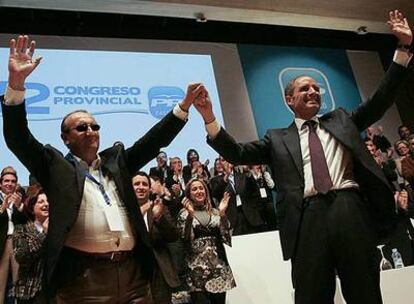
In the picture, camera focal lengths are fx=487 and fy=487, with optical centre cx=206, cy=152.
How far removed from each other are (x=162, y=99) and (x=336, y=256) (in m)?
4.32

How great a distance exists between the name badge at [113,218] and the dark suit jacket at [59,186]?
45 millimetres

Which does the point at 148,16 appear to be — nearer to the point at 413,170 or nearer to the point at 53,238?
the point at 413,170

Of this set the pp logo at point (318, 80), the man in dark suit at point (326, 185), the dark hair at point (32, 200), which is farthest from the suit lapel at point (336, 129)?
the pp logo at point (318, 80)

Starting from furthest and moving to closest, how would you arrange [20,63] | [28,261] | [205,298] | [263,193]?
1. [263,193]
2. [205,298]
3. [28,261]
4. [20,63]

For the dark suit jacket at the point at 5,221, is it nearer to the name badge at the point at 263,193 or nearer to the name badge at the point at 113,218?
the name badge at the point at 113,218

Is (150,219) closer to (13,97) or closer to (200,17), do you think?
(13,97)

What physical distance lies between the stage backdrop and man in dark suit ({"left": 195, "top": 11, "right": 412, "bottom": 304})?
15.8ft

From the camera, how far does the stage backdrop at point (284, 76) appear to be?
695 centimetres

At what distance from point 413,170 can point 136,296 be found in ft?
6.12

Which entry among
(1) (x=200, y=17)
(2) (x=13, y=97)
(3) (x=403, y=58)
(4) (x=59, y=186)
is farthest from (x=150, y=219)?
(1) (x=200, y=17)

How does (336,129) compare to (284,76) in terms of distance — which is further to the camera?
(284,76)

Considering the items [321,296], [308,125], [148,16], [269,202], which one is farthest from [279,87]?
[321,296]

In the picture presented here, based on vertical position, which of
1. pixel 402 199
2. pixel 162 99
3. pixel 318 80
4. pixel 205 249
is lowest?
pixel 205 249

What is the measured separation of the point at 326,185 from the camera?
69.2 inches
